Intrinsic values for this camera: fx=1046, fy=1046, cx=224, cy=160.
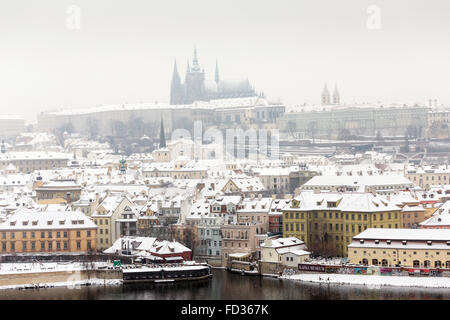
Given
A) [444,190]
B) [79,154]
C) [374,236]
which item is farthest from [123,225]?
[79,154]

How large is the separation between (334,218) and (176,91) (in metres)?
74.4

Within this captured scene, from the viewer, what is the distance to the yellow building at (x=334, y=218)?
26609mm

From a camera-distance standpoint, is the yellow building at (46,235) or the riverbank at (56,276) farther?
the yellow building at (46,235)

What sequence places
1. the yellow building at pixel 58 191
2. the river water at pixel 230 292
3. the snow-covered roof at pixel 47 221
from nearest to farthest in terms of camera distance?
the river water at pixel 230 292
the snow-covered roof at pixel 47 221
the yellow building at pixel 58 191

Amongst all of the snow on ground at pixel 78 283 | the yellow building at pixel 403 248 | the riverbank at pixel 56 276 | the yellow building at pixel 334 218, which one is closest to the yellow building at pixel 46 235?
the riverbank at pixel 56 276

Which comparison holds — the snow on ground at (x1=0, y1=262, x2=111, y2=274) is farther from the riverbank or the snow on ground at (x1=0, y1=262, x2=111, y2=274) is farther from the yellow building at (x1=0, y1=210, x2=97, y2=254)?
the yellow building at (x1=0, y1=210, x2=97, y2=254)

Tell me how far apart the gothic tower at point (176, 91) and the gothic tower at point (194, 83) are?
0.68 m

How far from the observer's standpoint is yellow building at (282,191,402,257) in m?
26.6

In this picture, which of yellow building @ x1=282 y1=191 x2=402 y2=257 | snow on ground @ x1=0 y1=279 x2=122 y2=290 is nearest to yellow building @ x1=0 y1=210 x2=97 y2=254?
snow on ground @ x1=0 y1=279 x2=122 y2=290

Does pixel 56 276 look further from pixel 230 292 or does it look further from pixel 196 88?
pixel 196 88

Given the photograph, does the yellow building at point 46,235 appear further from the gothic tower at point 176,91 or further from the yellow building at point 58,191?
the gothic tower at point 176,91

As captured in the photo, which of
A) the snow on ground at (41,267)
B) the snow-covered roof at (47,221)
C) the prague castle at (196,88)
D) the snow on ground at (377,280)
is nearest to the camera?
the snow on ground at (377,280)

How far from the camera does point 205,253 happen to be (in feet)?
91.4
